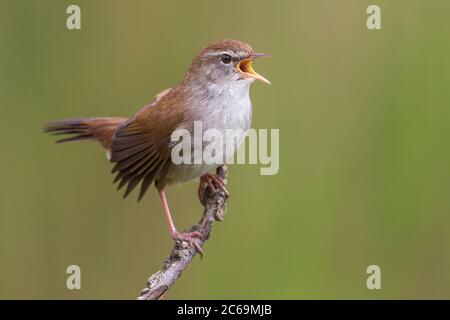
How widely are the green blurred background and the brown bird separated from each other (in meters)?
0.91

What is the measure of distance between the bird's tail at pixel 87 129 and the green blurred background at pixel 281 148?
201mm

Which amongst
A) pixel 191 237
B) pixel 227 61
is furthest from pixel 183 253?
pixel 227 61

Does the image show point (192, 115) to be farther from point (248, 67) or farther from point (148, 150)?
point (248, 67)

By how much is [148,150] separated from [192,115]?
386 millimetres

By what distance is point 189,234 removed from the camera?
591 centimetres

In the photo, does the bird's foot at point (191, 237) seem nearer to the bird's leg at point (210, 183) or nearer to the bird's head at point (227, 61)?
the bird's leg at point (210, 183)

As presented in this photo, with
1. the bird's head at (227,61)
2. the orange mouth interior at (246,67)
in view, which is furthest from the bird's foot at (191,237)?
the orange mouth interior at (246,67)

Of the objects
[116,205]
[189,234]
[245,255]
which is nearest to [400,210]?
[245,255]

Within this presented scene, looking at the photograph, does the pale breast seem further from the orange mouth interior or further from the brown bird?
the orange mouth interior

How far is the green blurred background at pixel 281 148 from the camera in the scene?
6.85m

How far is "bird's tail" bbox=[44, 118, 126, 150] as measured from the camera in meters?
6.80

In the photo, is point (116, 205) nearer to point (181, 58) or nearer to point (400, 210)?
point (181, 58)

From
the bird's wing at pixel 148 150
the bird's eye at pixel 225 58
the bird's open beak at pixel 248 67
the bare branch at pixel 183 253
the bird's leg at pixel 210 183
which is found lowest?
the bare branch at pixel 183 253

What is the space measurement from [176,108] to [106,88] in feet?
4.73
